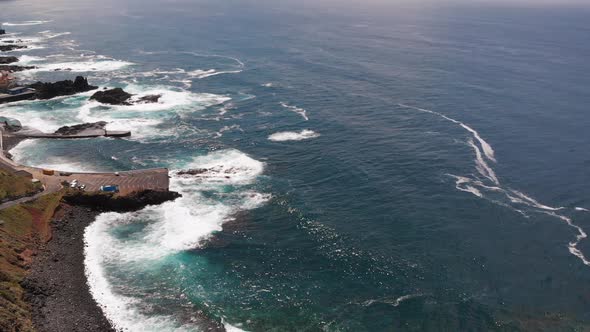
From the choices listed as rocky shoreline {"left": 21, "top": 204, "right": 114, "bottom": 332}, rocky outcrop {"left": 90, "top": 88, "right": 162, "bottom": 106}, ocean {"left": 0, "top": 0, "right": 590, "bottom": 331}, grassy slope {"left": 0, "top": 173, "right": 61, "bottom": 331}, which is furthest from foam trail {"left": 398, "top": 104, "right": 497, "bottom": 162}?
grassy slope {"left": 0, "top": 173, "right": 61, "bottom": 331}

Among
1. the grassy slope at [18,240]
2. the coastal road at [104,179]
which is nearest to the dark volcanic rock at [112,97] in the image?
the coastal road at [104,179]

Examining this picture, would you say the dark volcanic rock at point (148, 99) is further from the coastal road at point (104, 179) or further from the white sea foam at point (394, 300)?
the white sea foam at point (394, 300)

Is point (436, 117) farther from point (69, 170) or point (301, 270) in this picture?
point (69, 170)

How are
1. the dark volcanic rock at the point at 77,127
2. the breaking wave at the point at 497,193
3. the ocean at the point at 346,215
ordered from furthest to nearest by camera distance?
1. the dark volcanic rock at the point at 77,127
2. the breaking wave at the point at 497,193
3. the ocean at the point at 346,215

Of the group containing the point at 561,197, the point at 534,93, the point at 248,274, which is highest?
the point at 534,93

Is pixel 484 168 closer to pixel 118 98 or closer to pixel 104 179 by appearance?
pixel 104 179

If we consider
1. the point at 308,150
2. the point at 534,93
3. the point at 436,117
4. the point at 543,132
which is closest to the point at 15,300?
the point at 308,150
